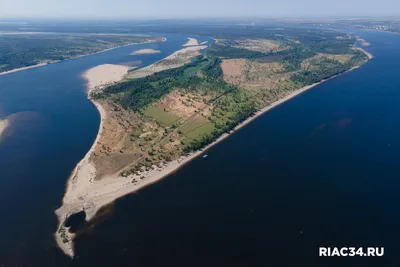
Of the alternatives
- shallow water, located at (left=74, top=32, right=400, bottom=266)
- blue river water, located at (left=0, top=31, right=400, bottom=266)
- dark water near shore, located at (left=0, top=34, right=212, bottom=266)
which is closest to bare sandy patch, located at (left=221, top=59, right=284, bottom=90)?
blue river water, located at (left=0, top=31, right=400, bottom=266)

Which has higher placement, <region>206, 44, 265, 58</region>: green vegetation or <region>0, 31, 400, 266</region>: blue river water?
<region>206, 44, 265, 58</region>: green vegetation

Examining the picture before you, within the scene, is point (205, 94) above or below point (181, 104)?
above

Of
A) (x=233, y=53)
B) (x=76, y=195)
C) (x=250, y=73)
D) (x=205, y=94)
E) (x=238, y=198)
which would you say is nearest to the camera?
(x=238, y=198)

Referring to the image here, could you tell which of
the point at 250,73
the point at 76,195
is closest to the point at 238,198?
the point at 76,195

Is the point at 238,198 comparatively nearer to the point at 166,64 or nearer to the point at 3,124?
the point at 3,124

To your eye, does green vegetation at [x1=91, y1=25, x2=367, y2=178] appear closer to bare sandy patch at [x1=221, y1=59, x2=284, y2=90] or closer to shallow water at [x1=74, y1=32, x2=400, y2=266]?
bare sandy patch at [x1=221, y1=59, x2=284, y2=90]

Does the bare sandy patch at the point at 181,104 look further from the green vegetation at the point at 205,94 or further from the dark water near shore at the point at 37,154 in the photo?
the dark water near shore at the point at 37,154
